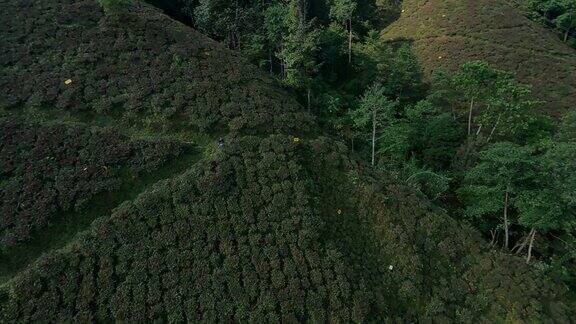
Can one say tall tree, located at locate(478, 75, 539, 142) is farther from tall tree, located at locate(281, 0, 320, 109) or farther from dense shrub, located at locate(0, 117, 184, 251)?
dense shrub, located at locate(0, 117, 184, 251)

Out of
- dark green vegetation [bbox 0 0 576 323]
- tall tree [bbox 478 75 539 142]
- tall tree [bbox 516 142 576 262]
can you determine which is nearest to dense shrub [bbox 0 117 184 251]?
dark green vegetation [bbox 0 0 576 323]

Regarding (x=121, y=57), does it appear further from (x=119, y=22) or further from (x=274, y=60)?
(x=274, y=60)

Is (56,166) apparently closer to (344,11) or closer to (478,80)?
(478,80)

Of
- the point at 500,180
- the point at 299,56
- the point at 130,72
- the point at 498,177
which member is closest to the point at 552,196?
the point at 500,180

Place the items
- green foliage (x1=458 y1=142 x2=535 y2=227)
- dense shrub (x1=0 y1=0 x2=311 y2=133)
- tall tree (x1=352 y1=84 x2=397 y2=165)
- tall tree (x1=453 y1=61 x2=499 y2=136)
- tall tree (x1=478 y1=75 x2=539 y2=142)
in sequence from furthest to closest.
→ tall tree (x1=453 y1=61 x2=499 y2=136)
tall tree (x1=478 y1=75 x2=539 y2=142)
tall tree (x1=352 y1=84 x2=397 y2=165)
dense shrub (x1=0 y1=0 x2=311 y2=133)
green foliage (x1=458 y1=142 x2=535 y2=227)

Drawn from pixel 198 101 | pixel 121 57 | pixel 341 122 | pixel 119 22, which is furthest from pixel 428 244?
pixel 119 22

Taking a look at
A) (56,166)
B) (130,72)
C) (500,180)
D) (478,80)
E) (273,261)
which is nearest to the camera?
(273,261)
